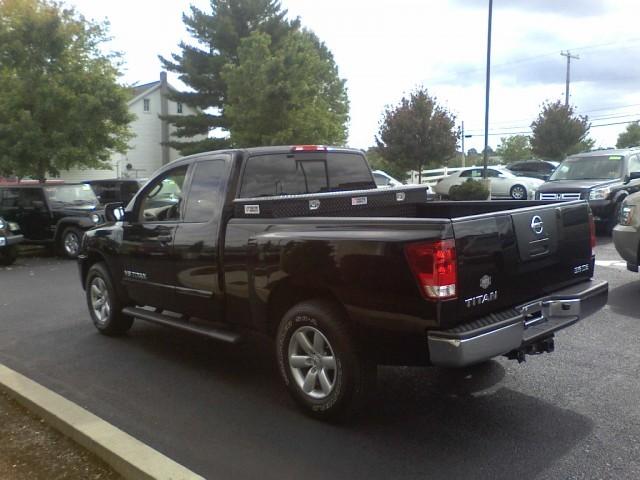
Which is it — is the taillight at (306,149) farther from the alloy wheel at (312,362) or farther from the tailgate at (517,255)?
the tailgate at (517,255)

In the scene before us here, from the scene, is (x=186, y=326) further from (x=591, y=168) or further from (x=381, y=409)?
(x=591, y=168)

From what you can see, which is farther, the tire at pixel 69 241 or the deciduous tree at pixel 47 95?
the deciduous tree at pixel 47 95

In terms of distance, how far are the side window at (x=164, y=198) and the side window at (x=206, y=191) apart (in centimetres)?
21

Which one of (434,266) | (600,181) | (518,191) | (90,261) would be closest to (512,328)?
(434,266)

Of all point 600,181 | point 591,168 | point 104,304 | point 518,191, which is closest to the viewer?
point 104,304

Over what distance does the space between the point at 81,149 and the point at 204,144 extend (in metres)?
18.2

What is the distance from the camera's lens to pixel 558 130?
37.8 meters

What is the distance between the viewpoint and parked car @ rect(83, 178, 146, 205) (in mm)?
17922

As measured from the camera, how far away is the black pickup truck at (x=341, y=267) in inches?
138

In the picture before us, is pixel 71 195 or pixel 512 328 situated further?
pixel 71 195

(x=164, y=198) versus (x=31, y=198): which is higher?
(x=164, y=198)

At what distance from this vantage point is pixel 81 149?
18266 mm

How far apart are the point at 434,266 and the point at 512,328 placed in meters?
0.66

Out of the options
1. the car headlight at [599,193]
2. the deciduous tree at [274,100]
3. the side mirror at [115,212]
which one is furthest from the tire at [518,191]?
the side mirror at [115,212]
